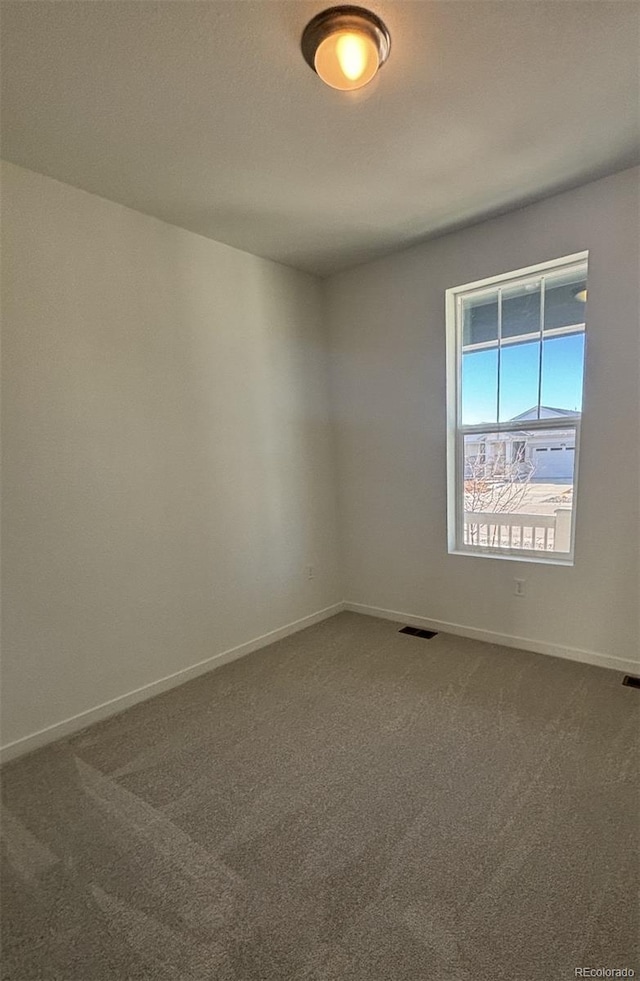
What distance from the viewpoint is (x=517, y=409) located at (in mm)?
3004

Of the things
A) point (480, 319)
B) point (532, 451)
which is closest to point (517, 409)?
point (532, 451)

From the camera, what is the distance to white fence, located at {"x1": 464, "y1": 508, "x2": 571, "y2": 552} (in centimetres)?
289

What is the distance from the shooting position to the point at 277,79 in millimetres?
1688

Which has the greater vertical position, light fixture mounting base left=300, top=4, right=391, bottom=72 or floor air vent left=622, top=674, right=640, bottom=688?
light fixture mounting base left=300, top=4, right=391, bottom=72

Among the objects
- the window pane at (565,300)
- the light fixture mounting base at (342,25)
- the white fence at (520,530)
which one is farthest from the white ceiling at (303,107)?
the white fence at (520,530)

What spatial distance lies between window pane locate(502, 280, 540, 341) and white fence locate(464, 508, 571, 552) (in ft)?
3.94

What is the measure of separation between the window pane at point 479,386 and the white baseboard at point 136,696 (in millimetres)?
2044

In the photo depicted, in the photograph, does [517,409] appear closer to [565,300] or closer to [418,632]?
[565,300]

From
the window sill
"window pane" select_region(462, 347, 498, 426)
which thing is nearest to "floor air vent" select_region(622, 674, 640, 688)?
the window sill

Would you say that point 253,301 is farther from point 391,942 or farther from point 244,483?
point 391,942

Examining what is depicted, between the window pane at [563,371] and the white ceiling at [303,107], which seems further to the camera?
the window pane at [563,371]

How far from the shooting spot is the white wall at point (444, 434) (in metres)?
2.52

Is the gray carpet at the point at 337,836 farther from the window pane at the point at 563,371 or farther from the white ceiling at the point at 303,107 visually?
the white ceiling at the point at 303,107

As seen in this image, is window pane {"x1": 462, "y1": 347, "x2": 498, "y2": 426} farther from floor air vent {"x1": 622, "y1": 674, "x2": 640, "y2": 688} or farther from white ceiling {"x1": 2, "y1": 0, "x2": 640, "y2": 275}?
floor air vent {"x1": 622, "y1": 674, "x2": 640, "y2": 688}
